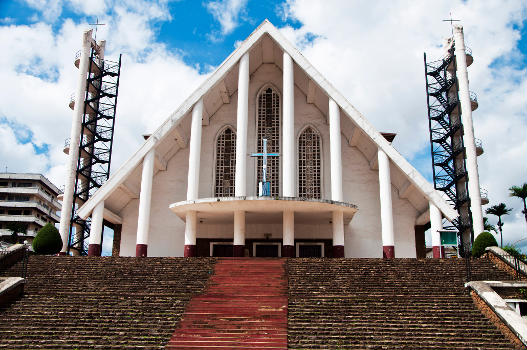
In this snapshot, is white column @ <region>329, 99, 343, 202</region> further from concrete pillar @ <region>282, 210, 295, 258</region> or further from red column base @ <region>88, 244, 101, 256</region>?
red column base @ <region>88, 244, 101, 256</region>

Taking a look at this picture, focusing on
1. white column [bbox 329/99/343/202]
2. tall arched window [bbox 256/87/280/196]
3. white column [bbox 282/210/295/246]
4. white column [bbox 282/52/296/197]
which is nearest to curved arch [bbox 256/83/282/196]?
tall arched window [bbox 256/87/280/196]

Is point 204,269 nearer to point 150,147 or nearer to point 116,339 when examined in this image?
point 116,339

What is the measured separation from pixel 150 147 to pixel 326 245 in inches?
410

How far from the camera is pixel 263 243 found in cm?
2708

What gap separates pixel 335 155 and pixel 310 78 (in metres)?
4.23

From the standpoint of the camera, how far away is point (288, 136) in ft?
80.8

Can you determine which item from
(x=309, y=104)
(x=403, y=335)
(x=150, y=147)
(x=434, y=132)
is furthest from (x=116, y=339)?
(x=434, y=132)

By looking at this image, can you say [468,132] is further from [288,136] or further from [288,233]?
[288,233]

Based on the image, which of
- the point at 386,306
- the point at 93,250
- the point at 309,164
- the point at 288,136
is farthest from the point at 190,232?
the point at 386,306

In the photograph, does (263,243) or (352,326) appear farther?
(263,243)

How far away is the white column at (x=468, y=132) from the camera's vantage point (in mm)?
33112

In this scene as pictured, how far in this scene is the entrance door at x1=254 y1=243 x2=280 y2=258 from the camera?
88.7 ft

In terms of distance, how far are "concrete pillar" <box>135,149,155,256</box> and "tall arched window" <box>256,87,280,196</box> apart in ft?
20.5

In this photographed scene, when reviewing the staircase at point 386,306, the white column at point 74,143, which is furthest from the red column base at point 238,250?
the white column at point 74,143
